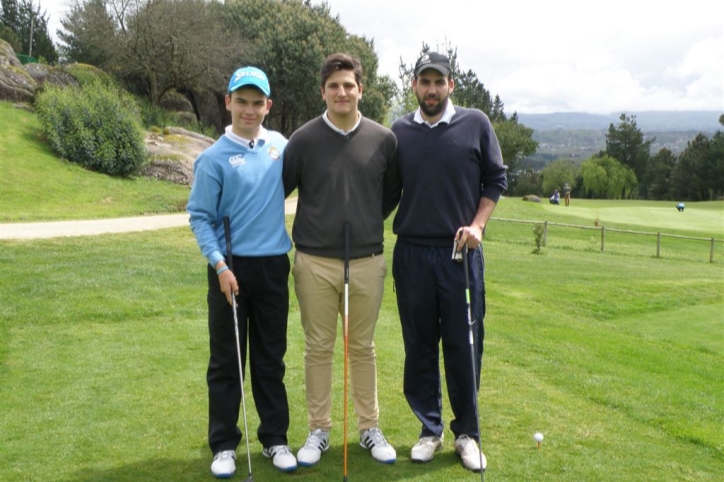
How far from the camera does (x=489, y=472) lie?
411 cm

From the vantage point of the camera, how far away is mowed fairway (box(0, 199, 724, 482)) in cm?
418

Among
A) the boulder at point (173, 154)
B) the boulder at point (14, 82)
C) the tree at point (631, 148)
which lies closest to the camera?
the boulder at point (173, 154)

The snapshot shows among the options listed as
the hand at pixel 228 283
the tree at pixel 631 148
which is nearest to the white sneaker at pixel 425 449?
the hand at pixel 228 283

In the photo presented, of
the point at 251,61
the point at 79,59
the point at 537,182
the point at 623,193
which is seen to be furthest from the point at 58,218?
the point at 537,182

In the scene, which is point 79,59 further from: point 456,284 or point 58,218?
point 456,284

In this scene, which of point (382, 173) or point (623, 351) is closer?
point (382, 173)

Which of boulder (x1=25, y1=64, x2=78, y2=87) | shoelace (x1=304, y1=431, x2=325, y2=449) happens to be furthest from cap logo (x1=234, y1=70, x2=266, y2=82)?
boulder (x1=25, y1=64, x2=78, y2=87)

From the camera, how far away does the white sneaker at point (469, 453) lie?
4.16 meters

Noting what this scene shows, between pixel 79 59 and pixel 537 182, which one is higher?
pixel 79 59

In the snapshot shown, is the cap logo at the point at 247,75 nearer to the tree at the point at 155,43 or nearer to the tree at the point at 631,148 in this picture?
the tree at the point at 155,43

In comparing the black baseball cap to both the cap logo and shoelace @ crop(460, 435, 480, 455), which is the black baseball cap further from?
shoelace @ crop(460, 435, 480, 455)

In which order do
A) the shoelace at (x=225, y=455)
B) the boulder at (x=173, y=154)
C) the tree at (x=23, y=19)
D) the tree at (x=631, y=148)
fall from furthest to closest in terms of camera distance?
the tree at (x=631, y=148) < the tree at (x=23, y=19) < the boulder at (x=173, y=154) < the shoelace at (x=225, y=455)

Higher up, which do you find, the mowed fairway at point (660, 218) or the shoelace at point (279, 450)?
the shoelace at point (279, 450)

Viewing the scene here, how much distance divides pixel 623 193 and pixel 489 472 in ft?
286
